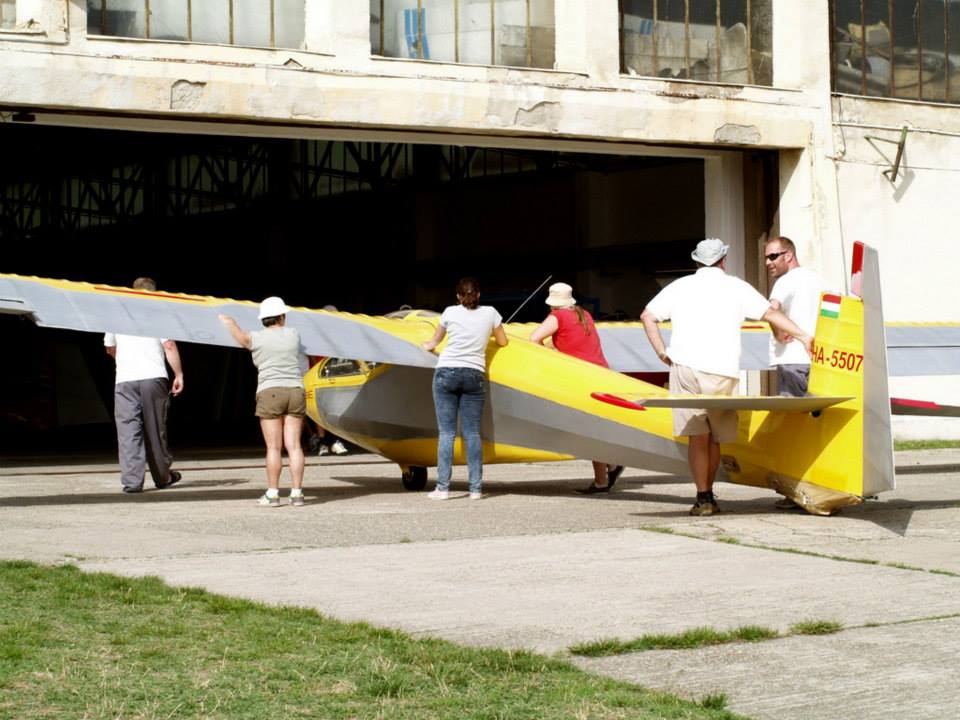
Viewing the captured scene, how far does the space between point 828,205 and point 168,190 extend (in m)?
31.4

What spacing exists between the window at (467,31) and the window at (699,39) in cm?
133

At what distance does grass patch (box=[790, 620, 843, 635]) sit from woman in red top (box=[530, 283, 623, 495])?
275 inches

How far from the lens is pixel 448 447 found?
1266 cm

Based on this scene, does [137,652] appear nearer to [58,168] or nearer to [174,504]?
[174,504]

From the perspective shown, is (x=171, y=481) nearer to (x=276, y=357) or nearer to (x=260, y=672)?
(x=276, y=357)

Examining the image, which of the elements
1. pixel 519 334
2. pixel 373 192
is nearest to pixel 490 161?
pixel 373 192

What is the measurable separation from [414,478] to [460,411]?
1.68 metres

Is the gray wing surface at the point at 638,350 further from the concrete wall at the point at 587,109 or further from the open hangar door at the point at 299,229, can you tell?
the open hangar door at the point at 299,229

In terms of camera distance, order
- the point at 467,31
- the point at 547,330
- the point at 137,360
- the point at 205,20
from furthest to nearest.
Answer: the point at 467,31
the point at 205,20
the point at 137,360
the point at 547,330

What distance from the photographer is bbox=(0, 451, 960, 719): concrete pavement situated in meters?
5.54

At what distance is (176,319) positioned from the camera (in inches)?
480

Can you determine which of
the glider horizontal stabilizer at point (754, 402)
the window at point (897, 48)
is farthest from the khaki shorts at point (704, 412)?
the window at point (897, 48)

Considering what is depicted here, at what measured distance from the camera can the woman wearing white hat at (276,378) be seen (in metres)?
12.2

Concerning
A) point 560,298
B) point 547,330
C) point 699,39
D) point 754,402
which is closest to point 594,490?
point 547,330
